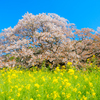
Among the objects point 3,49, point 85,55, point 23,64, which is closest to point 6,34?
point 3,49

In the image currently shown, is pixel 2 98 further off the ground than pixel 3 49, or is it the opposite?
pixel 3 49

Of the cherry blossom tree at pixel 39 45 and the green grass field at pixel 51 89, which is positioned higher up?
the cherry blossom tree at pixel 39 45

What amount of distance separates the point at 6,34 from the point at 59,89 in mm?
12627

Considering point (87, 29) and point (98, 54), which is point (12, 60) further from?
point (87, 29)

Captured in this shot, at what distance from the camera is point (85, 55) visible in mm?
14562

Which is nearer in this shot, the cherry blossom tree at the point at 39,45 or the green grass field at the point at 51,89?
the green grass field at the point at 51,89

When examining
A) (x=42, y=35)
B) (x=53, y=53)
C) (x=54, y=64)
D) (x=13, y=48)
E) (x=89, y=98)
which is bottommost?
(x=89, y=98)

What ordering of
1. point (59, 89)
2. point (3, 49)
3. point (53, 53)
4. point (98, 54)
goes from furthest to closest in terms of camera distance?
point (98, 54) → point (3, 49) → point (53, 53) → point (59, 89)

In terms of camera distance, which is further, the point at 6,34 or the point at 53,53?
the point at 6,34

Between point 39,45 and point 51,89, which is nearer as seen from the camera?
point 51,89

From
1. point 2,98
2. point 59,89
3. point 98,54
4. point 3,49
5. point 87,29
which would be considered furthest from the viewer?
point 87,29

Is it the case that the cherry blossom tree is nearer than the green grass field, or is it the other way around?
the green grass field

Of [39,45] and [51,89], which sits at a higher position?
[39,45]

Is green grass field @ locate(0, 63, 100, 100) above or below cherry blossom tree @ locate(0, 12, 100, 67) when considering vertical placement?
below
